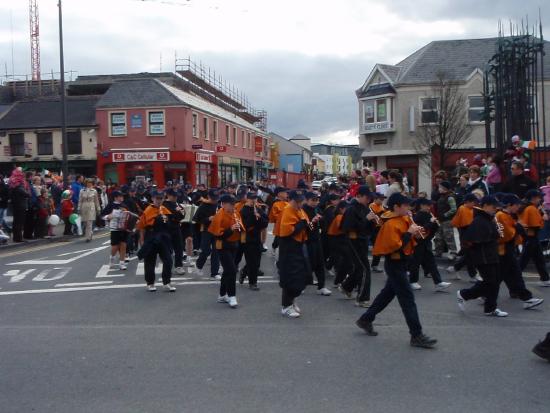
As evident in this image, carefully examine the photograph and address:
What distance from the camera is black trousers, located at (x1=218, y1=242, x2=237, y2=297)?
29.3 ft

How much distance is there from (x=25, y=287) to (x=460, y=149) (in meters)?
25.3

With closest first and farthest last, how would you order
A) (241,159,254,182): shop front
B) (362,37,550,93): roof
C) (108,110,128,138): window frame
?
(362,37,550,93): roof, (108,110,128,138): window frame, (241,159,254,182): shop front

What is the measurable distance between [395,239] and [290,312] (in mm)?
2102

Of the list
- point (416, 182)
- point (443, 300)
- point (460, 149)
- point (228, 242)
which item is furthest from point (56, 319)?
point (416, 182)

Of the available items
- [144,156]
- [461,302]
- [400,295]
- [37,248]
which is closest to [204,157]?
[144,156]

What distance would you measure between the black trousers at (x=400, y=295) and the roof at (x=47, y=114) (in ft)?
116

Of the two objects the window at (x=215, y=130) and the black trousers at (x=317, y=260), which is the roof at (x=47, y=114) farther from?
the black trousers at (x=317, y=260)

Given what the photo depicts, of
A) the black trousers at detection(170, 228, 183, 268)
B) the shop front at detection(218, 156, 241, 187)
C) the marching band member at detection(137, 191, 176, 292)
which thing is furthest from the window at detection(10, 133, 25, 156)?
the marching band member at detection(137, 191, 176, 292)

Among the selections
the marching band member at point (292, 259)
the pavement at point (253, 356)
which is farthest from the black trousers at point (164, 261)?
the marching band member at point (292, 259)

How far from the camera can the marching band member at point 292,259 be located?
8.19 m

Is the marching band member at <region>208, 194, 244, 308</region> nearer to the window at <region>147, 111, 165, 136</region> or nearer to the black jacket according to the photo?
the black jacket

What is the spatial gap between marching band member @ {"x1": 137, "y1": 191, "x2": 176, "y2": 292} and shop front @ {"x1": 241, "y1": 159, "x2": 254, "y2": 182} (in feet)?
131

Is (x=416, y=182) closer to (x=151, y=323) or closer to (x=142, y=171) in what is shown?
(x=142, y=171)

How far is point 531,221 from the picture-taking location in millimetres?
9766
